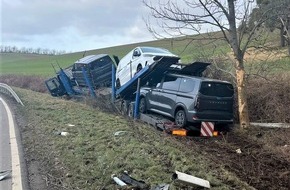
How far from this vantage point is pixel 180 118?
1314 cm

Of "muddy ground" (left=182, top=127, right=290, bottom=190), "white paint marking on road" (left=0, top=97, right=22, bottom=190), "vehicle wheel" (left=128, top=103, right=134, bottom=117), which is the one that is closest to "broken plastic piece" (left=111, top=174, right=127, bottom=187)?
"white paint marking on road" (left=0, top=97, right=22, bottom=190)

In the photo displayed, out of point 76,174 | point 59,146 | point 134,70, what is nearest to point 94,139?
point 59,146

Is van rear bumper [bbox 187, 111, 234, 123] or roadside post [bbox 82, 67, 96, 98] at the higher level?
roadside post [bbox 82, 67, 96, 98]

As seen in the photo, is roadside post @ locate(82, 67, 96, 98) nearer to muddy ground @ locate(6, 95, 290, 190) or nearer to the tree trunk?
muddy ground @ locate(6, 95, 290, 190)

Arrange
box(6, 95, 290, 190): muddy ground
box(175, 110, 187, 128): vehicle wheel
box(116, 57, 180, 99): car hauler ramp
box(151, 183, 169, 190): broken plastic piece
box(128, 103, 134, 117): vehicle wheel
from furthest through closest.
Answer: box(128, 103, 134, 117): vehicle wheel < box(116, 57, 180, 99): car hauler ramp < box(175, 110, 187, 128): vehicle wheel < box(6, 95, 290, 190): muddy ground < box(151, 183, 169, 190): broken plastic piece

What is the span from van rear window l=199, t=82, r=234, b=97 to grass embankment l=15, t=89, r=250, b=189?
296 centimetres

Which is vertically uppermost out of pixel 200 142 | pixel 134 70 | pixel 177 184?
pixel 134 70

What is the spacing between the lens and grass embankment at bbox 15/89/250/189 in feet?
20.5

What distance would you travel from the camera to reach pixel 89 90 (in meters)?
19.8

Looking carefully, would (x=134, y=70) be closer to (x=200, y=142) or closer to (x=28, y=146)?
(x=200, y=142)

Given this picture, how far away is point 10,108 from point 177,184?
12316 millimetres

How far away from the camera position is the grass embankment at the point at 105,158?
624cm

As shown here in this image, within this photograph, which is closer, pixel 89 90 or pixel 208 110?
pixel 208 110

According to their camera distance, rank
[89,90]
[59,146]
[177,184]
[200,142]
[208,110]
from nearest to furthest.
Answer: [177,184] → [59,146] → [200,142] → [208,110] → [89,90]
